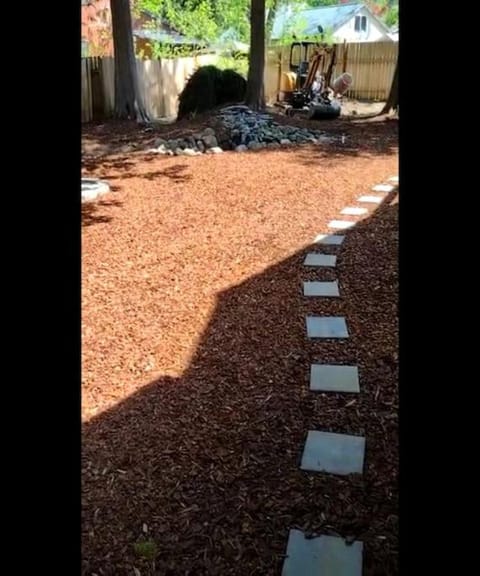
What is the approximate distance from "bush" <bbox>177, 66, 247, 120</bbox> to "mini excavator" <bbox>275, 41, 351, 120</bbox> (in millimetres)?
1143

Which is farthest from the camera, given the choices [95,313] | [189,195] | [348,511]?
[189,195]

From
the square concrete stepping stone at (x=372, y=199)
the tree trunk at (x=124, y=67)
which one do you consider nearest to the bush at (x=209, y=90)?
the tree trunk at (x=124, y=67)

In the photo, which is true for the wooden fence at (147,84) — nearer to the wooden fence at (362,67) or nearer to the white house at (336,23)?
the wooden fence at (362,67)

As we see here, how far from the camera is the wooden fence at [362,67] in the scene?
16.6 meters

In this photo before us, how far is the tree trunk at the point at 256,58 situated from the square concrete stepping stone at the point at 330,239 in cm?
689

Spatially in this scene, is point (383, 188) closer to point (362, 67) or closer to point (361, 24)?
point (362, 67)

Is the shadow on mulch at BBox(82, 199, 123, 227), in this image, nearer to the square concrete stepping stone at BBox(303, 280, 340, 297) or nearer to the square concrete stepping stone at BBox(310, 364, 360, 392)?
the square concrete stepping stone at BBox(303, 280, 340, 297)

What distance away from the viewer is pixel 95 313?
3.68 meters

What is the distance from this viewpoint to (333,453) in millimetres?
2297

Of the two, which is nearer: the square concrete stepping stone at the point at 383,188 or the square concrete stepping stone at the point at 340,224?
the square concrete stepping stone at the point at 340,224

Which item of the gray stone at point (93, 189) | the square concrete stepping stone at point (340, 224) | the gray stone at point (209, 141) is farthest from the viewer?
the gray stone at point (209, 141)
